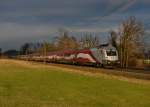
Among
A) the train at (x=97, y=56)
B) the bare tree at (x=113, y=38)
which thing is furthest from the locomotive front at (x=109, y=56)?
the bare tree at (x=113, y=38)

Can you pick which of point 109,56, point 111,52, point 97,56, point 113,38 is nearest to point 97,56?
point 97,56

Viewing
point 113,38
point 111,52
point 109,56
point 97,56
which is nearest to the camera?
point 109,56

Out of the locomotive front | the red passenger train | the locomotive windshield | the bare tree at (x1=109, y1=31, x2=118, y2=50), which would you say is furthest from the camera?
the bare tree at (x1=109, y1=31, x2=118, y2=50)

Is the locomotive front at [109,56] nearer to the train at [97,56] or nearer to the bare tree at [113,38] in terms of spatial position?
the train at [97,56]

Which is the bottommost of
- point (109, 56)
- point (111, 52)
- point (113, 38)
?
point (109, 56)

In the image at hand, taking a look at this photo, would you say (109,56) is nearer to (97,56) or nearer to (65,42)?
(97,56)

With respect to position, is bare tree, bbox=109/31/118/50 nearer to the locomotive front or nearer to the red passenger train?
the red passenger train

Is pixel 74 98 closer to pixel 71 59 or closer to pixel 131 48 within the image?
pixel 71 59

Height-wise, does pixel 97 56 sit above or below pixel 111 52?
below

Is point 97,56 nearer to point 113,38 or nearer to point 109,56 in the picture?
point 109,56

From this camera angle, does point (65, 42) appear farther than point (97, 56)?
Yes

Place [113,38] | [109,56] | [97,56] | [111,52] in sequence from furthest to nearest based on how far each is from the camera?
[113,38]
[111,52]
[97,56]
[109,56]

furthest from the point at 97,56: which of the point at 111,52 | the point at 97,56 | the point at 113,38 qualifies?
the point at 113,38

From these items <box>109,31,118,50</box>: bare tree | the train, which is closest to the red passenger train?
the train
